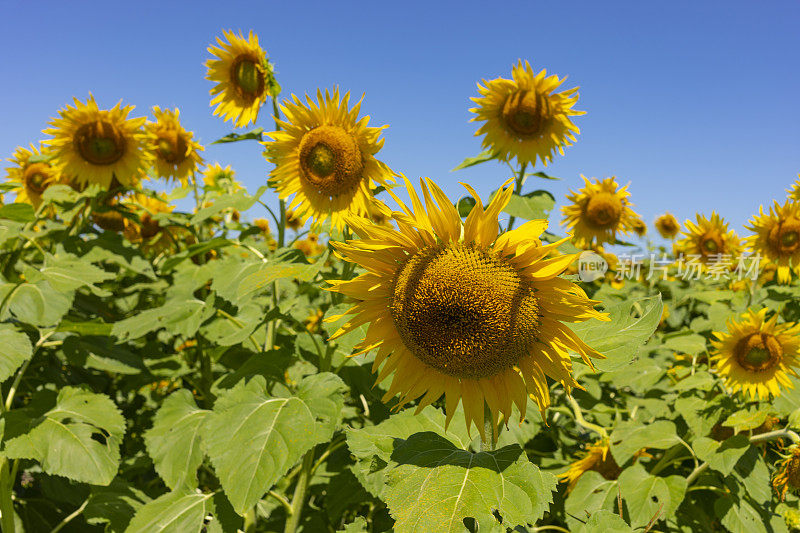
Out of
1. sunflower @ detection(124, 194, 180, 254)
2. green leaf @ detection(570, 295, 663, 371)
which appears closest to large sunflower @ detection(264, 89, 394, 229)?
green leaf @ detection(570, 295, 663, 371)

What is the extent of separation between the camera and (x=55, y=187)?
13.3ft

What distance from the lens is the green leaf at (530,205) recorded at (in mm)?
2814

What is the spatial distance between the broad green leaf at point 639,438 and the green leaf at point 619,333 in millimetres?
1537

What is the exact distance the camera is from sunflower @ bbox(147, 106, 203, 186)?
457 centimetres

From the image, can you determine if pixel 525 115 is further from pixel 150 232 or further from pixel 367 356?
pixel 150 232

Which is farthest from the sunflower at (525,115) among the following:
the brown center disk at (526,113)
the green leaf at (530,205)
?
the green leaf at (530,205)

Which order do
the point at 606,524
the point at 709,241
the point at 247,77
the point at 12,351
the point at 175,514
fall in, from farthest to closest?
1. the point at 709,241
2. the point at 247,77
3. the point at 12,351
4. the point at 175,514
5. the point at 606,524

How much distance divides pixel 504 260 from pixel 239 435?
1201mm

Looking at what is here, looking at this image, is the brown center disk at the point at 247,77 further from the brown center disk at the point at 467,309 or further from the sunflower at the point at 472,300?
the brown center disk at the point at 467,309

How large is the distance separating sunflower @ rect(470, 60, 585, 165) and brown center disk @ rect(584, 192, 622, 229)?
1400 mm

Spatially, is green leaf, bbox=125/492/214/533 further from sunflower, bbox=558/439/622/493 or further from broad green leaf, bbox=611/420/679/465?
broad green leaf, bbox=611/420/679/465

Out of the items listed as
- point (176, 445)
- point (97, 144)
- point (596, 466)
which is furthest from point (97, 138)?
point (596, 466)

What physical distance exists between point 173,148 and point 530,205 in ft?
10.8

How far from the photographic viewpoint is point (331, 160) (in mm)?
2771
